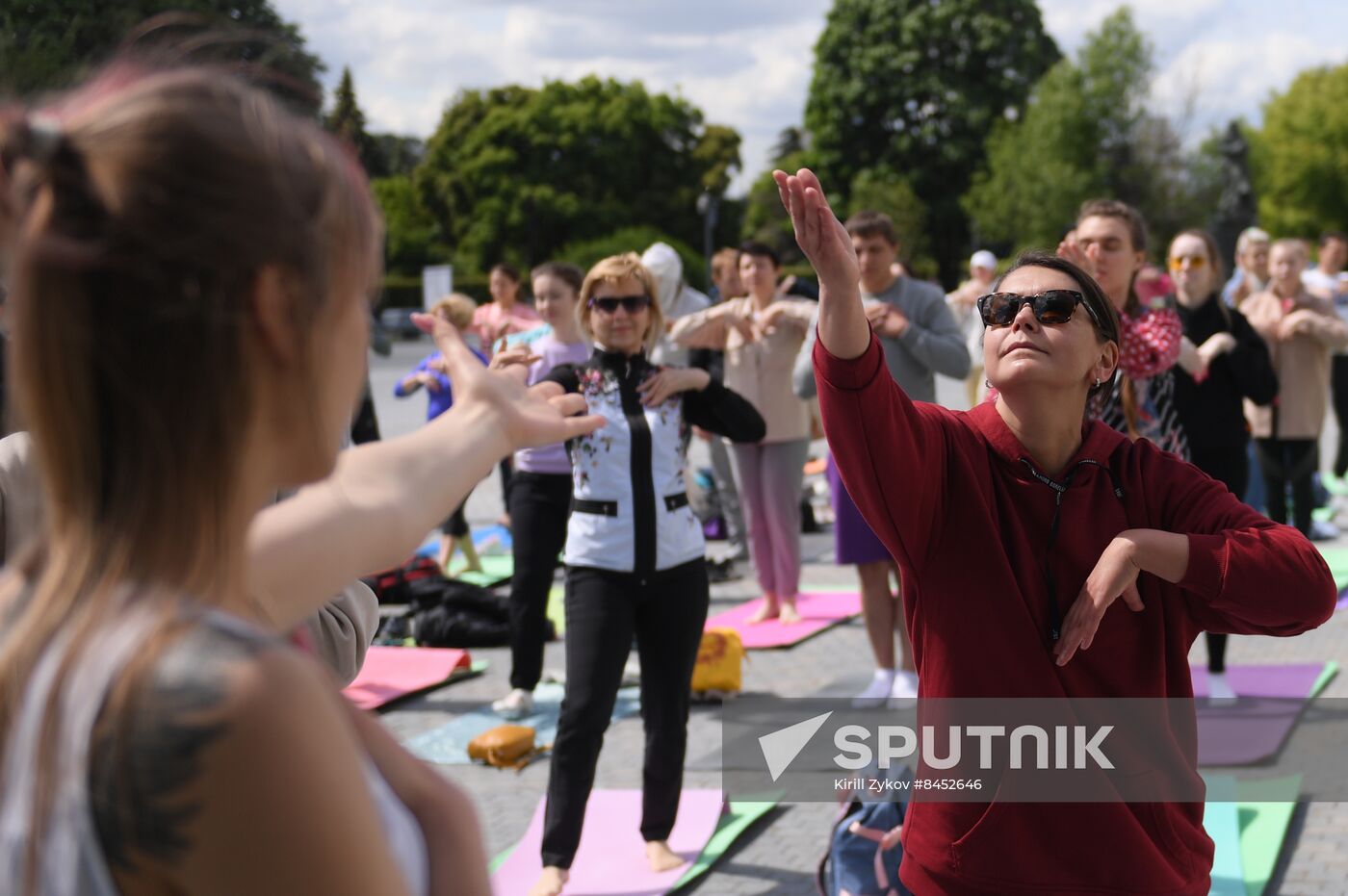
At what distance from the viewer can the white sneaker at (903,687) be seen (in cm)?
645

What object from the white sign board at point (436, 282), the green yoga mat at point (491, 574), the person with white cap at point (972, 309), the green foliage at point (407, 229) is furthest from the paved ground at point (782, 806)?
the green foliage at point (407, 229)

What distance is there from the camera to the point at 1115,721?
2457 mm

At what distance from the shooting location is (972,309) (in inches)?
555

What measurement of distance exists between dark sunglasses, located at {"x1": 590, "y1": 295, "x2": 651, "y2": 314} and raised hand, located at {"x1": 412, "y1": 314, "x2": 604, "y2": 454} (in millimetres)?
3194

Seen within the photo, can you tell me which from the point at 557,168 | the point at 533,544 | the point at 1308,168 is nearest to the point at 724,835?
the point at 533,544

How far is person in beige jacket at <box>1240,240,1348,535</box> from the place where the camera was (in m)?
9.12

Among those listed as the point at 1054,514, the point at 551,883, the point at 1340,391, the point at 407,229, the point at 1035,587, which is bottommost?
the point at 551,883

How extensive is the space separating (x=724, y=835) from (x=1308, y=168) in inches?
2700

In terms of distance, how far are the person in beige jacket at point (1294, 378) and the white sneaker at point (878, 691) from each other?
3968mm

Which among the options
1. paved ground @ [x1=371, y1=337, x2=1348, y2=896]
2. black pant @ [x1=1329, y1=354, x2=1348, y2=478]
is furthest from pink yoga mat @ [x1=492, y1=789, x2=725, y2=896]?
black pant @ [x1=1329, y1=354, x2=1348, y2=478]

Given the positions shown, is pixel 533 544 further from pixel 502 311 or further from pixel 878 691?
pixel 502 311

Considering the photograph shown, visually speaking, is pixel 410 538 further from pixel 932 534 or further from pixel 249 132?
pixel 932 534

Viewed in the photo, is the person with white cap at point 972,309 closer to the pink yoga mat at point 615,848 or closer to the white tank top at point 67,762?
the pink yoga mat at point 615,848

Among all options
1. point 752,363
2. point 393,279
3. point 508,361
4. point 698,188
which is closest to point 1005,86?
point 698,188
